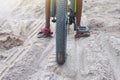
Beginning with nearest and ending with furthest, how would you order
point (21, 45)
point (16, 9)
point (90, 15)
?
point (21, 45) < point (90, 15) < point (16, 9)

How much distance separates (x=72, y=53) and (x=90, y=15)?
190cm

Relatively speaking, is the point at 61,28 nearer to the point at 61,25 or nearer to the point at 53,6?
the point at 61,25

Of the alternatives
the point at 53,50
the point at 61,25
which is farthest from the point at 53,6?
the point at 61,25

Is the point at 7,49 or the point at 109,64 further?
the point at 7,49

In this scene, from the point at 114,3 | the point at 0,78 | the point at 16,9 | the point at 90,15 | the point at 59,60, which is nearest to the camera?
the point at 0,78

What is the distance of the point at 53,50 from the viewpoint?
374 centimetres

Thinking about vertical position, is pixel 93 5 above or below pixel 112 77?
above

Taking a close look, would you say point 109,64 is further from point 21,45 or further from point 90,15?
point 90,15

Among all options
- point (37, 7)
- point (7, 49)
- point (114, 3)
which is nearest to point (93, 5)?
point (114, 3)

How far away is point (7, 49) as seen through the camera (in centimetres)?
379

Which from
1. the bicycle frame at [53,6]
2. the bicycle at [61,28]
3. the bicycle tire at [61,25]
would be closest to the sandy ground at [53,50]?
the bicycle at [61,28]

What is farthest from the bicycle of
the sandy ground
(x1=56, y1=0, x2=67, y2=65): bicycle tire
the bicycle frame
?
the bicycle frame

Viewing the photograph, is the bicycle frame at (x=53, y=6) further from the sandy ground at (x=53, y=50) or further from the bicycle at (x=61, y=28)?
the bicycle at (x=61, y=28)

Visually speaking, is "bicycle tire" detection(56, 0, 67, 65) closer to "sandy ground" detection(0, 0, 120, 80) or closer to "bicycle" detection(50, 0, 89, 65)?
"bicycle" detection(50, 0, 89, 65)
